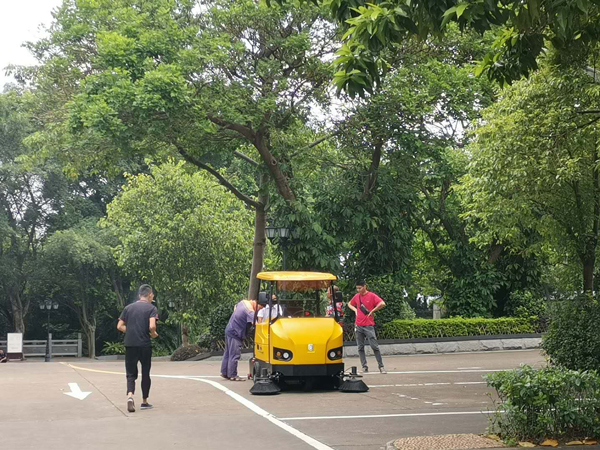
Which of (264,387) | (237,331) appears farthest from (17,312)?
(264,387)

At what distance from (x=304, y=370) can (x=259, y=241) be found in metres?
12.2

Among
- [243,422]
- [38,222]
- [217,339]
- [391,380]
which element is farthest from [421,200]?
[38,222]

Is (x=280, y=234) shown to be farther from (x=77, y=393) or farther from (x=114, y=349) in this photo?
(x=114, y=349)

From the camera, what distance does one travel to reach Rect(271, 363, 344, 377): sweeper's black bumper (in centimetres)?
1477

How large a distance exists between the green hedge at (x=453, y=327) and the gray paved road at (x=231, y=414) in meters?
8.44

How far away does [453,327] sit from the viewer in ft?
89.9

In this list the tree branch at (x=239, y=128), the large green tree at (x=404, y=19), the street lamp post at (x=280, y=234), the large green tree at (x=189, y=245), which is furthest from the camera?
the large green tree at (x=189, y=245)

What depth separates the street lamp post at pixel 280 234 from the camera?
25578 mm

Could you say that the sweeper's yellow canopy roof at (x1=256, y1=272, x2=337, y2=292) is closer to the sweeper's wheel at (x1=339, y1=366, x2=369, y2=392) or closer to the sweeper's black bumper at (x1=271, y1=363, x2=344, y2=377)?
the sweeper's black bumper at (x1=271, y1=363, x2=344, y2=377)

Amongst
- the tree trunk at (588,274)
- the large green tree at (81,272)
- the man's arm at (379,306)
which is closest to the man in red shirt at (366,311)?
the man's arm at (379,306)

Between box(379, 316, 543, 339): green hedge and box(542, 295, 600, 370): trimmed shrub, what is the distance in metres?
12.8

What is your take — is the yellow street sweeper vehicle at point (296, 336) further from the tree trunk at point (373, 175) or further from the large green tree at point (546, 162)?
the tree trunk at point (373, 175)

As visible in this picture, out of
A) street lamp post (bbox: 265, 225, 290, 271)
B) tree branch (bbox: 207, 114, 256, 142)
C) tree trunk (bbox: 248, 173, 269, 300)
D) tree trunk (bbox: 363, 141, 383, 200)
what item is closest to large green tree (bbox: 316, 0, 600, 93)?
tree branch (bbox: 207, 114, 256, 142)

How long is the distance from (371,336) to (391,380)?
127 centimetres
